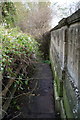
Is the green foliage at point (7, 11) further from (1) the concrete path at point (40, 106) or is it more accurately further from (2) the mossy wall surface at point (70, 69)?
(2) the mossy wall surface at point (70, 69)

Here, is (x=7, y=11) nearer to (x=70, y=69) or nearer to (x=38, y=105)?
(x=38, y=105)

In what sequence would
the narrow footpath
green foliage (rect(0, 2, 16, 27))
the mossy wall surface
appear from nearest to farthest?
the mossy wall surface, the narrow footpath, green foliage (rect(0, 2, 16, 27))

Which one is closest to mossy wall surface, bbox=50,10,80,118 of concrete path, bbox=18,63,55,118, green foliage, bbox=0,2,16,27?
concrete path, bbox=18,63,55,118

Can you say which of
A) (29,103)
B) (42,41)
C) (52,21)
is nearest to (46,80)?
(29,103)

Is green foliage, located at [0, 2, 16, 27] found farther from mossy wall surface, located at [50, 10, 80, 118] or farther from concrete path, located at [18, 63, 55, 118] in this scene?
mossy wall surface, located at [50, 10, 80, 118]

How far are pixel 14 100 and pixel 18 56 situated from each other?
2.97ft

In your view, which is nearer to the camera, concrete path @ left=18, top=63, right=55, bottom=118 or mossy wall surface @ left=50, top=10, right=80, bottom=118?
mossy wall surface @ left=50, top=10, right=80, bottom=118

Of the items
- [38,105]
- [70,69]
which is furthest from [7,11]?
[70,69]

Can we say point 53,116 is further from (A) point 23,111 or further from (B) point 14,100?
(B) point 14,100

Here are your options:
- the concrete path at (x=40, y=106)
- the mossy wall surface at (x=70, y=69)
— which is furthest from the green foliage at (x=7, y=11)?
the mossy wall surface at (x=70, y=69)

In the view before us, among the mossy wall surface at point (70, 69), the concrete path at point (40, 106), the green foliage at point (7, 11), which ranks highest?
the green foliage at point (7, 11)

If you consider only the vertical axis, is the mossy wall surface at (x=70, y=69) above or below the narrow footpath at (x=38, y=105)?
above

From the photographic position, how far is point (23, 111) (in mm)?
2387

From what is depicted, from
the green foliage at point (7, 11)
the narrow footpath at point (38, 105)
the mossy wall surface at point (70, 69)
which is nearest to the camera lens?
the mossy wall surface at point (70, 69)
